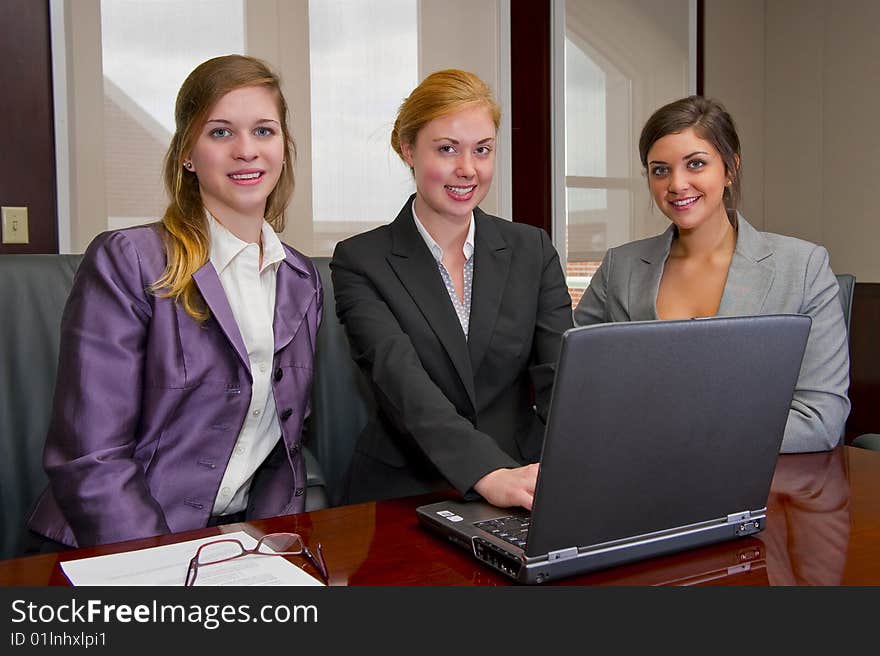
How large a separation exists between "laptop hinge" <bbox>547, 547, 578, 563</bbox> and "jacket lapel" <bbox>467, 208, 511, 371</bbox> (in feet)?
2.51

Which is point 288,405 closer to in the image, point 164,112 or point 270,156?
point 270,156

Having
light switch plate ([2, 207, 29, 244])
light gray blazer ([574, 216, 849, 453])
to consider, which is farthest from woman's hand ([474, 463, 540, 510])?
light switch plate ([2, 207, 29, 244])

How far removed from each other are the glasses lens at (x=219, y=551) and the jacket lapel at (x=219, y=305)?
0.48 meters

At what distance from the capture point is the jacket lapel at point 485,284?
5.07ft

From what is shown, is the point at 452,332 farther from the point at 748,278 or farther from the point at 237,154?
the point at 748,278

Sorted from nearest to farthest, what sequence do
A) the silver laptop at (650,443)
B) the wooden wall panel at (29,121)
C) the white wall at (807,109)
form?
the silver laptop at (650,443) → the wooden wall panel at (29,121) → the white wall at (807,109)

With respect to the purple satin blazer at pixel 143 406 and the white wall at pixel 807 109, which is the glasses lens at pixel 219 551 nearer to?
the purple satin blazer at pixel 143 406

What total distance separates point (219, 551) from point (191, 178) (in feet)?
2.72

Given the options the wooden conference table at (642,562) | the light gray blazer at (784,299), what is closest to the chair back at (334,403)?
the light gray blazer at (784,299)

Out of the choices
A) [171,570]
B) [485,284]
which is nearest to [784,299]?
[485,284]

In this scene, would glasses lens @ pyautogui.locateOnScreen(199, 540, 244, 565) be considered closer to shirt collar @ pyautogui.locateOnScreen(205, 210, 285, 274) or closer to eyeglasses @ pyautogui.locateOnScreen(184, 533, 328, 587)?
eyeglasses @ pyautogui.locateOnScreen(184, 533, 328, 587)

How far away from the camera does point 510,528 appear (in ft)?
2.92

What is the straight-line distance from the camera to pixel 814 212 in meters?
3.49

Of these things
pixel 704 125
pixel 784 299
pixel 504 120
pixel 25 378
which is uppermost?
pixel 504 120
